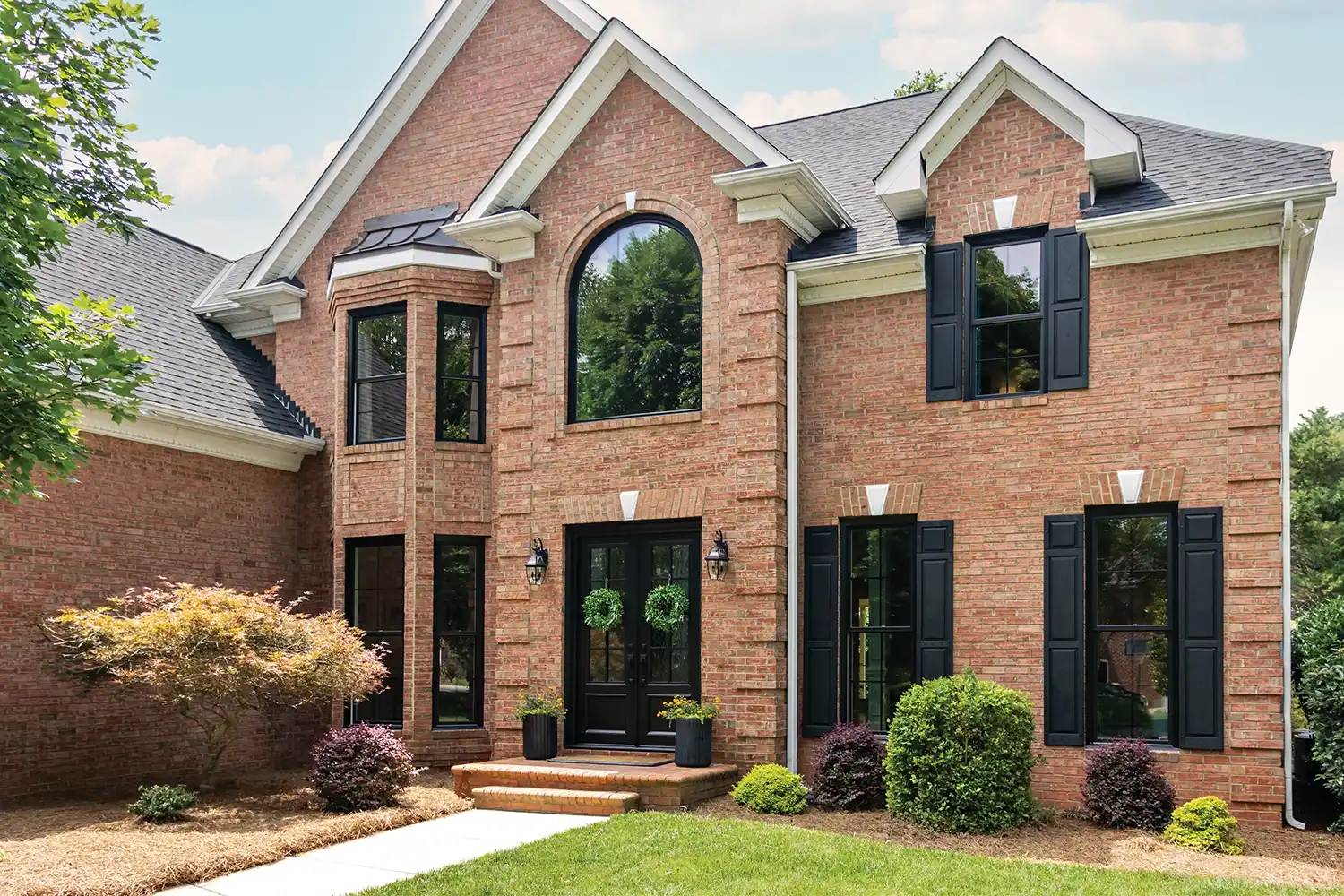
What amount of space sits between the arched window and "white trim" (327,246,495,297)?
1.60m

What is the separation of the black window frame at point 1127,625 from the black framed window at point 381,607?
26.2 feet

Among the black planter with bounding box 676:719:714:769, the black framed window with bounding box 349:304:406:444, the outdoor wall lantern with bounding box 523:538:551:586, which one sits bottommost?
the black planter with bounding box 676:719:714:769

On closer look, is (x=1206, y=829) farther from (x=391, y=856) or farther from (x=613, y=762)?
(x=391, y=856)

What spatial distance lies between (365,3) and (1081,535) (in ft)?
31.9

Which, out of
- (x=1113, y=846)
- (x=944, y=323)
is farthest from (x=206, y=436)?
(x=1113, y=846)

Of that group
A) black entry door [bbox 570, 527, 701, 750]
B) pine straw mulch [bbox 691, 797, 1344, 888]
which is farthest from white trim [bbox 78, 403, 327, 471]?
pine straw mulch [bbox 691, 797, 1344, 888]

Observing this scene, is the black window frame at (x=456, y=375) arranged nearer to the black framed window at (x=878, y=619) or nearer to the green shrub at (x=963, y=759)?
the black framed window at (x=878, y=619)

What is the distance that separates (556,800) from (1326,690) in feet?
23.6

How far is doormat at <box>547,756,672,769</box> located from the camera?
1210cm

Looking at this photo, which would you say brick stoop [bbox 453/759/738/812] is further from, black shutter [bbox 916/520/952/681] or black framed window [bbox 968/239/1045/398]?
black framed window [bbox 968/239/1045/398]

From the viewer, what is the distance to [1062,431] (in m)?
11.9

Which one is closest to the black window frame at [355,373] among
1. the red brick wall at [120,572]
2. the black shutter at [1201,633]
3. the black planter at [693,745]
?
the red brick wall at [120,572]

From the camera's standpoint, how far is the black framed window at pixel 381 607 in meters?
14.7

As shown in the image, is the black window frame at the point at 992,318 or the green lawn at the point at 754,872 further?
the black window frame at the point at 992,318
